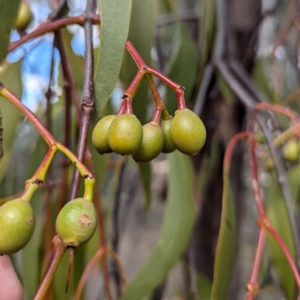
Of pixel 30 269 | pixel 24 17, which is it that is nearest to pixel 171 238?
pixel 30 269

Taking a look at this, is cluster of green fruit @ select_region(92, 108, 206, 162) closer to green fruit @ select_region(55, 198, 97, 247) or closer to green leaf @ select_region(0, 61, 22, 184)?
green fruit @ select_region(55, 198, 97, 247)

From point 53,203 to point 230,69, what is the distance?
48 centimetres

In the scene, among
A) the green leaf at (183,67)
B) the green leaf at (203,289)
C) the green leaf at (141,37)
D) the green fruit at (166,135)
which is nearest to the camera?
the green fruit at (166,135)

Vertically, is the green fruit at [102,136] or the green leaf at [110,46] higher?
the green leaf at [110,46]

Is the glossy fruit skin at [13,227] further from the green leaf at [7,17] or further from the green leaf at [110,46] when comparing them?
the green leaf at [7,17]

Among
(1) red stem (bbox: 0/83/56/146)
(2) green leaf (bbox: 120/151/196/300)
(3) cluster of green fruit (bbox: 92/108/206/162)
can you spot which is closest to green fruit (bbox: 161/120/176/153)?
(3) cluster of green fruit (bbox: 92/108/206/162)

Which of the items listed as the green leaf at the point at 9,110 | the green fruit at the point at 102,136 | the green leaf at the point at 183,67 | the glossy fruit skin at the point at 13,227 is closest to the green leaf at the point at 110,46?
the green fruit at the point at 102,136

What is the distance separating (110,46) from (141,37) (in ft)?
0.69

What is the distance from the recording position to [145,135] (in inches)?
13.8

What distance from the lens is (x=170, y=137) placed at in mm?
358

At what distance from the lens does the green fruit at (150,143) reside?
35 centimetres

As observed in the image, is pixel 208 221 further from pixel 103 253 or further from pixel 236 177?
pixel 103 253

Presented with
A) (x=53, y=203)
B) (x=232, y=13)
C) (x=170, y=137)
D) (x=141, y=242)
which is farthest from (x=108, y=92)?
(x=141, y=242)

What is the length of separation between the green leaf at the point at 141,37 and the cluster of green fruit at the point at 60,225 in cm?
34
